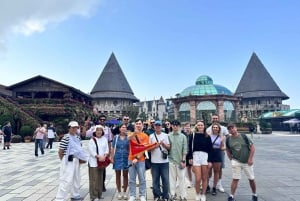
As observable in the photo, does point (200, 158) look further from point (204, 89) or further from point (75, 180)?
point (204, 89)

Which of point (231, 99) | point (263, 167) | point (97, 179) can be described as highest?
point (231, 99)

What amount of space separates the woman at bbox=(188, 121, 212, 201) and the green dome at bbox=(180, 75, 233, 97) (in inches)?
2012

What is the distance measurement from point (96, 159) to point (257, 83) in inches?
2999

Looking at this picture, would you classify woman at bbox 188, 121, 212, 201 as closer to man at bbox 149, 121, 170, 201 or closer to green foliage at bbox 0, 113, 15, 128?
man at bbox 149, 121, 170, 201

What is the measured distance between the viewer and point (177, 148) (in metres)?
6.38

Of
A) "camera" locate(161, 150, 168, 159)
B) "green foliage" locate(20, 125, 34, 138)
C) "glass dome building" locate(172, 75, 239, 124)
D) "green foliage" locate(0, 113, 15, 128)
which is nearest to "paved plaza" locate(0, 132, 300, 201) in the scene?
"camera" locate(161, 150, 168, 159)

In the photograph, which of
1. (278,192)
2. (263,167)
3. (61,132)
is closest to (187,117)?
(61,132)

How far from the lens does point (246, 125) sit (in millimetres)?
47625

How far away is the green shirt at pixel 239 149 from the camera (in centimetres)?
605

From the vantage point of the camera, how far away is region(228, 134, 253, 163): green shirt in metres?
6.05

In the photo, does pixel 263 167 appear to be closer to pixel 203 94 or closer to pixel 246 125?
pixel 246 125

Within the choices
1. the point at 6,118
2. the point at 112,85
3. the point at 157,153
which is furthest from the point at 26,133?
the point at 112,85

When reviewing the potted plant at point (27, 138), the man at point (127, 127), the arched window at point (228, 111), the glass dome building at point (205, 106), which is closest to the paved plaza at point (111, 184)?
the man at point (127, 127)

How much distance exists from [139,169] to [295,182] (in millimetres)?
4965
